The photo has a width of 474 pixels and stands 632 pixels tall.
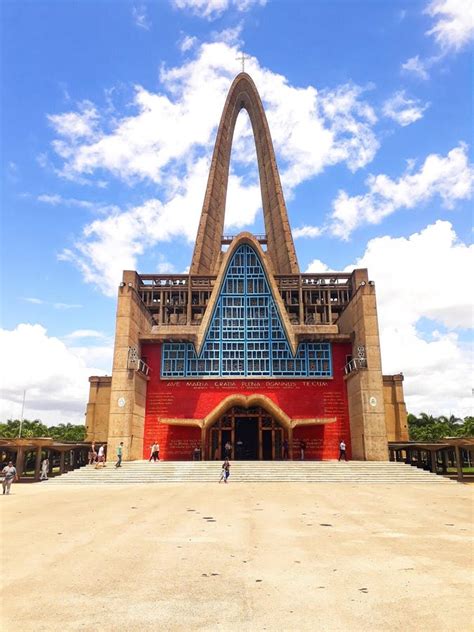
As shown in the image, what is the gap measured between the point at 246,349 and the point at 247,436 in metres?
7.10

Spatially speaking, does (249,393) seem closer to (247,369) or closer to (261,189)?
(247,369)

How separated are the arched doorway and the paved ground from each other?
740 inches

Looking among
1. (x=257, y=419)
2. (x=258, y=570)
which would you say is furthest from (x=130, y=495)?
(x=257, y=419)

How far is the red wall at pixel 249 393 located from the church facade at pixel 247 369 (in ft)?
0.26

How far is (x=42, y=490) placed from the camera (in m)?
21.2

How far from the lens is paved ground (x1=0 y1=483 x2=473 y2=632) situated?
576cm

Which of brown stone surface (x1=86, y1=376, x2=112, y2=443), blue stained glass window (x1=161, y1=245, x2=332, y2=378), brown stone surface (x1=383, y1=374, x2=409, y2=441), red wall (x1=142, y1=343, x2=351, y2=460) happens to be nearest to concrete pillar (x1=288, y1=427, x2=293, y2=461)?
red wall (x1=142, y1=343, x2=351, y2=460)

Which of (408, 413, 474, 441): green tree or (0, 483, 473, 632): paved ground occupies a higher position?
(408, 413, 474, 441): green tree

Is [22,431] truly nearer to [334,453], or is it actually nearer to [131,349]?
[131,349]

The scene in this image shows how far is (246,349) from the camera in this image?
119 feet

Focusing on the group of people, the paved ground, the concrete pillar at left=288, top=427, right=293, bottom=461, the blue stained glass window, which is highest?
the blue stained glass window

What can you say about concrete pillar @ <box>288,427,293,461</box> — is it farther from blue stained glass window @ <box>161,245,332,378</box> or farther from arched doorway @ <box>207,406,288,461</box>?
blue stained glass window @ <box>161,245,332,378</box>

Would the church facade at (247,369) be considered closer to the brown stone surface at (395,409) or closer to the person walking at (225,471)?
the brown stone surface at (395,409)

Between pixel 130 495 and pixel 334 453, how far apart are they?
19558 millimetres
